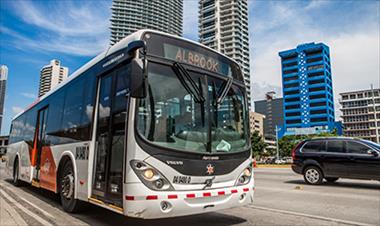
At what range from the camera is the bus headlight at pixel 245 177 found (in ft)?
16.6

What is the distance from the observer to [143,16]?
156750mm

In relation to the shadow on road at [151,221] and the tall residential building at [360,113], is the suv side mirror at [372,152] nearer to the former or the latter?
the shadow on road at [151,221]

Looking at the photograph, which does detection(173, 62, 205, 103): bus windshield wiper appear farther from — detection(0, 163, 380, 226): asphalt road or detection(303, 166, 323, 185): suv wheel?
detection(303, 166, 323, 185): suv wheel

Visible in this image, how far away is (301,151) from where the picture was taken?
449 inches

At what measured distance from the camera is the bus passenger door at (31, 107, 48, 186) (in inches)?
343

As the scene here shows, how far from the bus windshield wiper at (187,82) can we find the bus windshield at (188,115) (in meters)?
0.02

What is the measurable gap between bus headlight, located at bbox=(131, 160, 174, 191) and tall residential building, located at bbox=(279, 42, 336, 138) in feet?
313

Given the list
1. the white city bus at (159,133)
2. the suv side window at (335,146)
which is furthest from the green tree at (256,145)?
the white city bus at (159,133)

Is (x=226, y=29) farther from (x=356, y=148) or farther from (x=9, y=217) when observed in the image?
(x=9, y=217)

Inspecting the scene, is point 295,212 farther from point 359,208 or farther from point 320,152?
point 320,152

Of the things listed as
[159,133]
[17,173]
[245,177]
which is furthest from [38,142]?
[245,177]

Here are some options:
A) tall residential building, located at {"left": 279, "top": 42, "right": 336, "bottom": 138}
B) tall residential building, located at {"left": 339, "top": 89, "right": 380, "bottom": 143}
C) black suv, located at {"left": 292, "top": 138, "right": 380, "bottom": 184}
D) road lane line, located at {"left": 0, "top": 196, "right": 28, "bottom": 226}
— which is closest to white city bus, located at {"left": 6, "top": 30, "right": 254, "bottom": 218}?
road lane line, located at {"left": 0, "top": 196, "right": 28, "bottom": 226}

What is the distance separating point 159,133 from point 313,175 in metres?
8.78

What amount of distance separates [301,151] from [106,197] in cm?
900
